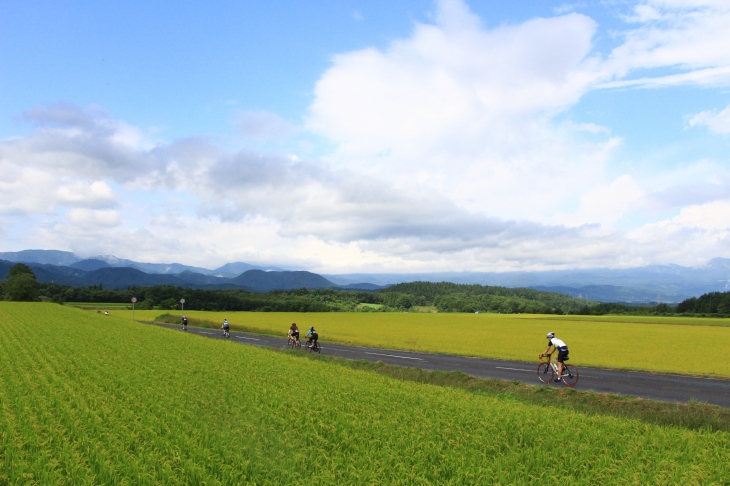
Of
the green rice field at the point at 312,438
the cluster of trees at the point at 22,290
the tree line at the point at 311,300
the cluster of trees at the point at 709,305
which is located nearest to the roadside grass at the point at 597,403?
the green rice field at the point at 312,438

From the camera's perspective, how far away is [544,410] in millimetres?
12227

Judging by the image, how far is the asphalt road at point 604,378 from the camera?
59.0 ft

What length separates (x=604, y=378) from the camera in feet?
71.6

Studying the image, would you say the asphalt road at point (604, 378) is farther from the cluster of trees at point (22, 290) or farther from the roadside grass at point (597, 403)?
the cluster of trees at point (22, 290)

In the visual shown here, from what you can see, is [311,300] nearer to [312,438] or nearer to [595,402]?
[595,402]

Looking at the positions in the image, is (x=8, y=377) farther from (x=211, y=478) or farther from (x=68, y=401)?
(x=211, y=478)

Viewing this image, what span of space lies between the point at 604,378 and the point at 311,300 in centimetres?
12597

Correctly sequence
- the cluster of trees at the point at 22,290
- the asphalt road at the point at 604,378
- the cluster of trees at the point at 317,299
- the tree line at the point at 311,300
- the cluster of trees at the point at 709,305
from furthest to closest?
1. the cluster of trees at the point at 317,299
2. the cluster of trees at the point at 22,290
3. the tree line at the point at 311,300
4. the cluster of trees at the point at 709,305
5. the asphalt road at the point at 604,378

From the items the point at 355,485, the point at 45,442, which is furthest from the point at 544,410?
the point at 45,442

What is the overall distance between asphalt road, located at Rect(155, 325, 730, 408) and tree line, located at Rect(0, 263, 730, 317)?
90.9 meters

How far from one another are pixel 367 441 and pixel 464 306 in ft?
496

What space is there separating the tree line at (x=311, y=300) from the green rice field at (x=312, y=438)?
103 meters

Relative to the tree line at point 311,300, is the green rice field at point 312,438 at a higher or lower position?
higher

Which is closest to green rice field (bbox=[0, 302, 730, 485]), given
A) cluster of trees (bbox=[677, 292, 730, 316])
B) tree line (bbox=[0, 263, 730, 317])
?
tree line (bbox=[0, 263, 730, 317])
